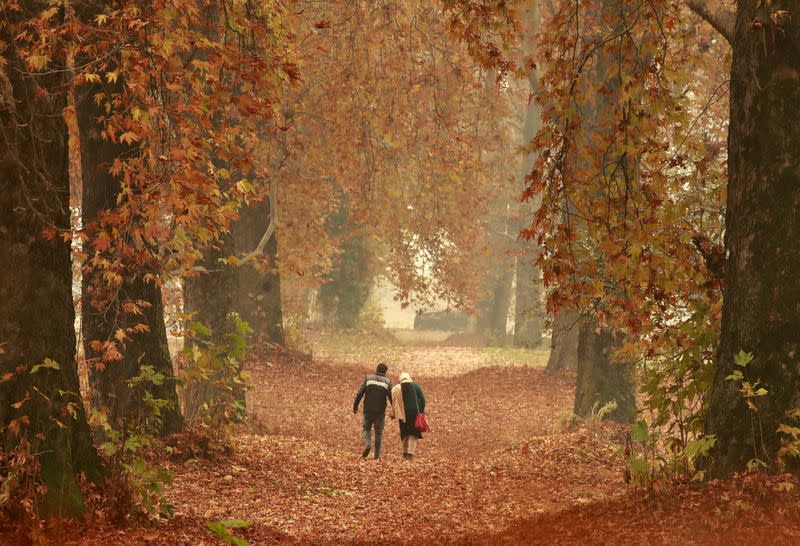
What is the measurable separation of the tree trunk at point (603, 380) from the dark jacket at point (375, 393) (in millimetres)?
3471

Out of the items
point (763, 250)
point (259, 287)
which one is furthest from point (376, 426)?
point (763, 250)

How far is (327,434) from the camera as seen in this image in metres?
17.5

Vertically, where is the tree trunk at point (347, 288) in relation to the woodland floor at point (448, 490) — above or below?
above

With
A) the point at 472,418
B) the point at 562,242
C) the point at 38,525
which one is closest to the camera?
the point at 38,525

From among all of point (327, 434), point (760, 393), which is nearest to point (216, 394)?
point (327, 434)

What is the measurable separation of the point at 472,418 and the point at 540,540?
1267cm

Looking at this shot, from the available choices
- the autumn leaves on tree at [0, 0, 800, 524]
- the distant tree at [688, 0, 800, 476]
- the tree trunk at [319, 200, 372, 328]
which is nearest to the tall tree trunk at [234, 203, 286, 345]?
the autumn leaves on tree at [0, 0, 800, 524]

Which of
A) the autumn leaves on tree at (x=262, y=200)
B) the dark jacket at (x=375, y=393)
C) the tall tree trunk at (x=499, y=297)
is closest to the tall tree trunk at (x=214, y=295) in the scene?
the dark jacket at (x=375, y=393)

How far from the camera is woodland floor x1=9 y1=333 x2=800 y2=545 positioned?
6.24 meters

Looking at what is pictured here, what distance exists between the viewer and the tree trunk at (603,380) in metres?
15.0

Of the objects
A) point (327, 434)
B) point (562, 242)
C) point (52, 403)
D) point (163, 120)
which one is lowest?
point (327, 434)

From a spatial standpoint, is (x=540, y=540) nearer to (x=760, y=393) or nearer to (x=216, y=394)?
(x=760, y=393)

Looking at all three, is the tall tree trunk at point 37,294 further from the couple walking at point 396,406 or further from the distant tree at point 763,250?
the couple walking at point 396,406

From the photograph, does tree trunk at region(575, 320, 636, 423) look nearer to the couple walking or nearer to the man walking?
the couple walking
